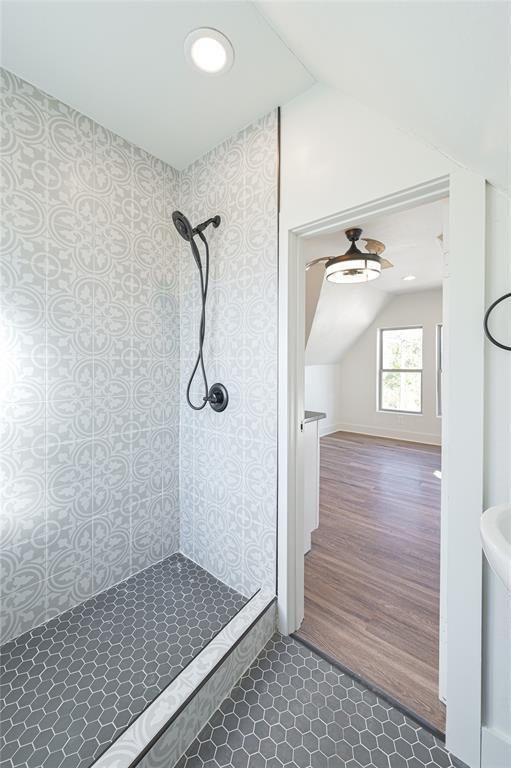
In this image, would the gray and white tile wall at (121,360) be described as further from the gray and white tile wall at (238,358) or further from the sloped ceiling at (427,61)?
the sloped ceiling at (427,61)

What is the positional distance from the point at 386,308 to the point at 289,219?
4756 millimetres

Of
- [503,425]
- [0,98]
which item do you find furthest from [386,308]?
[0,98]

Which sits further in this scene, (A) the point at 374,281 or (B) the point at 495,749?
(A) the point at 374,281

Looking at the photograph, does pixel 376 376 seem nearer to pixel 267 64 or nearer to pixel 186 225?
pixel 186 225

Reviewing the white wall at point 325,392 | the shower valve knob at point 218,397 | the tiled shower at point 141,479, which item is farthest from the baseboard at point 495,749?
the white wall at point 325,392

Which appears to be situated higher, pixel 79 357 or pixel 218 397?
pixel 79 357

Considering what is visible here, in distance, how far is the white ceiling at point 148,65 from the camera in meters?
1.06

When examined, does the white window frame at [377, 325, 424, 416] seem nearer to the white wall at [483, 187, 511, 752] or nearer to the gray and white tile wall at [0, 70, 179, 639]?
the gray and white tile wall at [0, 70, 179, 639]

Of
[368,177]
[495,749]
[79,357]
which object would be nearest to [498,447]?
[495,749]

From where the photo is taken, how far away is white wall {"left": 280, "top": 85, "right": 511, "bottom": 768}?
931 mm

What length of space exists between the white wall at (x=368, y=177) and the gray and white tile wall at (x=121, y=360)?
14 cm

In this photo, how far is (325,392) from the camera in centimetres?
582

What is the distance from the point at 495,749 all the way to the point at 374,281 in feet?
14.8

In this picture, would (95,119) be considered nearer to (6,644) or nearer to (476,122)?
(476,122)
